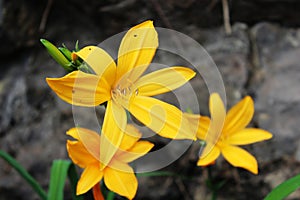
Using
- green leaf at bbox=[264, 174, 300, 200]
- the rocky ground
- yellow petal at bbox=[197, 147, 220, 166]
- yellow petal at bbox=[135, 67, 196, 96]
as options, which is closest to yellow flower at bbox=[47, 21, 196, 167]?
yellow petal at bbox=[135, 67, 196, 96]

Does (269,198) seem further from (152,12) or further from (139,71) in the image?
(152,12)

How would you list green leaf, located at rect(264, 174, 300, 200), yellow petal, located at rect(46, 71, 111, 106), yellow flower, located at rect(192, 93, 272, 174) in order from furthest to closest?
yellow flower, located at rect(192, 93, 272, 174) < green leaf, located at rect(264, 174, 300, 200) < yellow petal, located at rect(46, 71, 111, 106)

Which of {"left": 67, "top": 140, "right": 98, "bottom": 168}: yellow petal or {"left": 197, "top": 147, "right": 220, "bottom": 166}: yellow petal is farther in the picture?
{"left": 197, "top": 147, "right": 220, "bottom": 166}: yellow petal

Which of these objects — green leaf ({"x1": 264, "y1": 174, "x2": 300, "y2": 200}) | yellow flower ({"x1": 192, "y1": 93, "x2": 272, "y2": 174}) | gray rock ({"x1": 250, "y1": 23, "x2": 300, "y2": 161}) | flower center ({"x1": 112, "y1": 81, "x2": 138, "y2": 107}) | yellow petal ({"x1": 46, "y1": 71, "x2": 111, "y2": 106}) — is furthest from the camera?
gray rock ({"x1": 250, "y1": 23, "x2": 300, "y2": 161})

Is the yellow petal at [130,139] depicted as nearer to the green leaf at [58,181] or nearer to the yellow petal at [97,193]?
the yellow petal at [97,193]

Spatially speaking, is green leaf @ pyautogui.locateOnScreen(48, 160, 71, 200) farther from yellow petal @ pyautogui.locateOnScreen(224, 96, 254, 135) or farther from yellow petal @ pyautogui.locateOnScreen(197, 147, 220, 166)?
yellow petal @ pyautogui.locateOnScreen(224, 96, 254, 135)

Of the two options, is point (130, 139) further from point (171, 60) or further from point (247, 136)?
point (171, 60)

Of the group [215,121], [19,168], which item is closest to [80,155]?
[19,168]

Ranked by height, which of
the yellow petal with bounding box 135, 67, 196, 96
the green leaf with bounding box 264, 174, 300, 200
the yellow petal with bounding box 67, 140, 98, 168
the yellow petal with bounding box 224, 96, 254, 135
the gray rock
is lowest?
the gray rock
